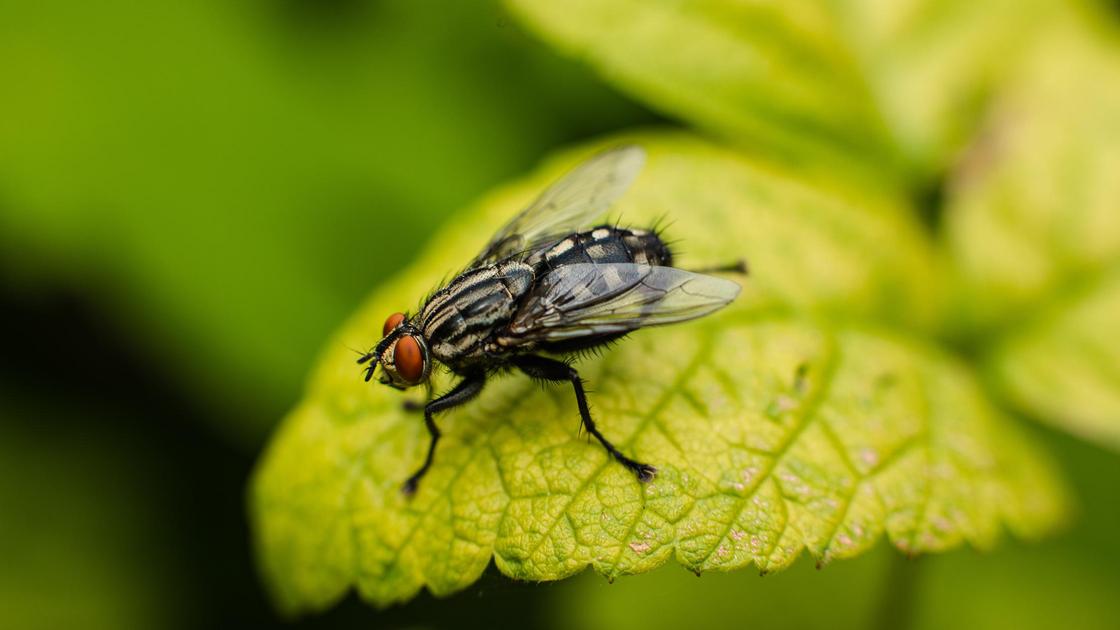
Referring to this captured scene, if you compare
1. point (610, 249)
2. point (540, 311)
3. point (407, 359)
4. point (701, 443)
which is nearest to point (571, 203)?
point (610, 249)

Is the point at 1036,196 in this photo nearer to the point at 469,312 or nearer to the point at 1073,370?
the point at 1073,370

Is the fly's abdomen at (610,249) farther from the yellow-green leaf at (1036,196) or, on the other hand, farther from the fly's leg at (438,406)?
the yellow-green leaf at (1036,196)

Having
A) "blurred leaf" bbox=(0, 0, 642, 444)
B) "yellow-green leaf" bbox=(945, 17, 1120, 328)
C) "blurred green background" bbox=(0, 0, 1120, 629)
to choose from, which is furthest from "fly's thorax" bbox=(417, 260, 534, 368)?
"blurred leaf" bbox=(0, 0, 642, 444)

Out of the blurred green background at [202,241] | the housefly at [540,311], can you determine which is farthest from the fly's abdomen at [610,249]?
the blurred green background at [202,241]

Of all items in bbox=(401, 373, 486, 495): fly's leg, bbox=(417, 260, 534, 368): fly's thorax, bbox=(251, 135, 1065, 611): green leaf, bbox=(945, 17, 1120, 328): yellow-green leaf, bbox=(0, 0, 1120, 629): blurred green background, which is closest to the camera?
bbox=(251, 135, 1065, 611): green leaf

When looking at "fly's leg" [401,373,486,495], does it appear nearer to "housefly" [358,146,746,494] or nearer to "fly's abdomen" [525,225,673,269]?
"housefly" [358,146,746,494]
